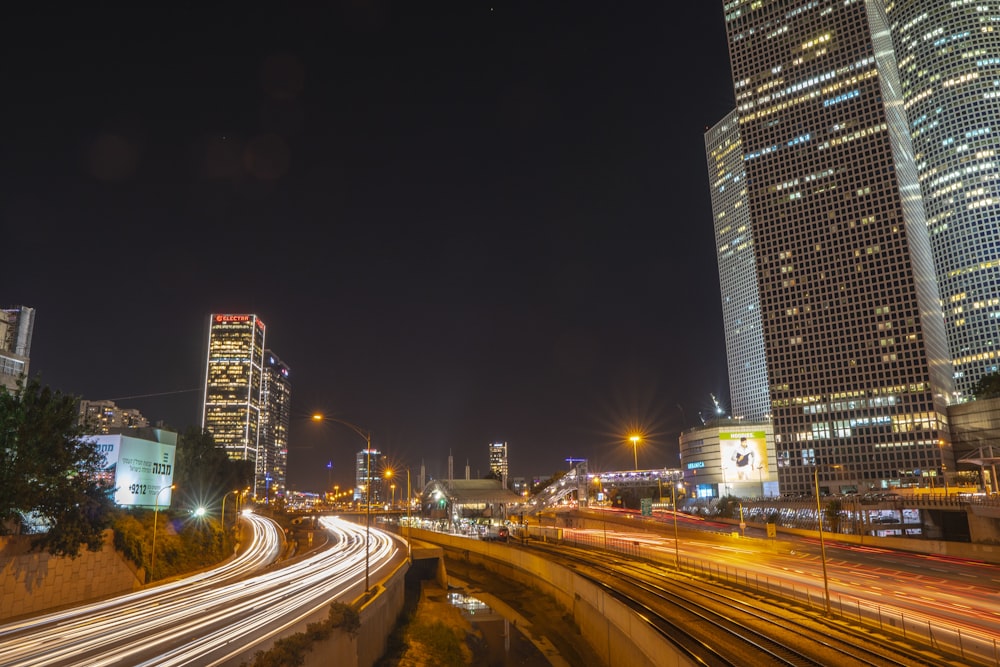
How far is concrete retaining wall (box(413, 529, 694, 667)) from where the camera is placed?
2797 centimetres

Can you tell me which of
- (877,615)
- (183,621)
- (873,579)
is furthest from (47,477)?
(873,579)

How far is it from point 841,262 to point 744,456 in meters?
56.9

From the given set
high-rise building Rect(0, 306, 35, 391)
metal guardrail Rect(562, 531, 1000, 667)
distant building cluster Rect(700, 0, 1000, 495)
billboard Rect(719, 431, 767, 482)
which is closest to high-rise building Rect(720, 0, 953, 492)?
distant building cluster Rect(700, 0, 1000, 495)

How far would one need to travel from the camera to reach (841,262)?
166 m

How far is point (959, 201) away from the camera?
198 metres

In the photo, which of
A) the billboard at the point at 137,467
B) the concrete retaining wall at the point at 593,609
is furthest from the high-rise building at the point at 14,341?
the concrete retaining wall at the point at 593,609

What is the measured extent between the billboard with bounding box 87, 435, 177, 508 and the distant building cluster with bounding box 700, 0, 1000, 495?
14481cm

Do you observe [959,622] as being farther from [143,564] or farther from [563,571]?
[143,564]

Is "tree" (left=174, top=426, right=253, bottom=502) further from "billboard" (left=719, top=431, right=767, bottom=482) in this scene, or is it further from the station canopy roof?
"billboard" (left=719, top=431, right=767, bottom=482)

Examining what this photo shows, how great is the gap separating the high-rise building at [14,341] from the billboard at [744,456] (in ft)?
525

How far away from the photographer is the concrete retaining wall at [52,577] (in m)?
34.9

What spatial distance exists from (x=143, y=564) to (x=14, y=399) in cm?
1655

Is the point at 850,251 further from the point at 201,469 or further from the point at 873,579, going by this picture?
the point at 201,469

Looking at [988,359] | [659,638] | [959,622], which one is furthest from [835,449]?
[659,638]
